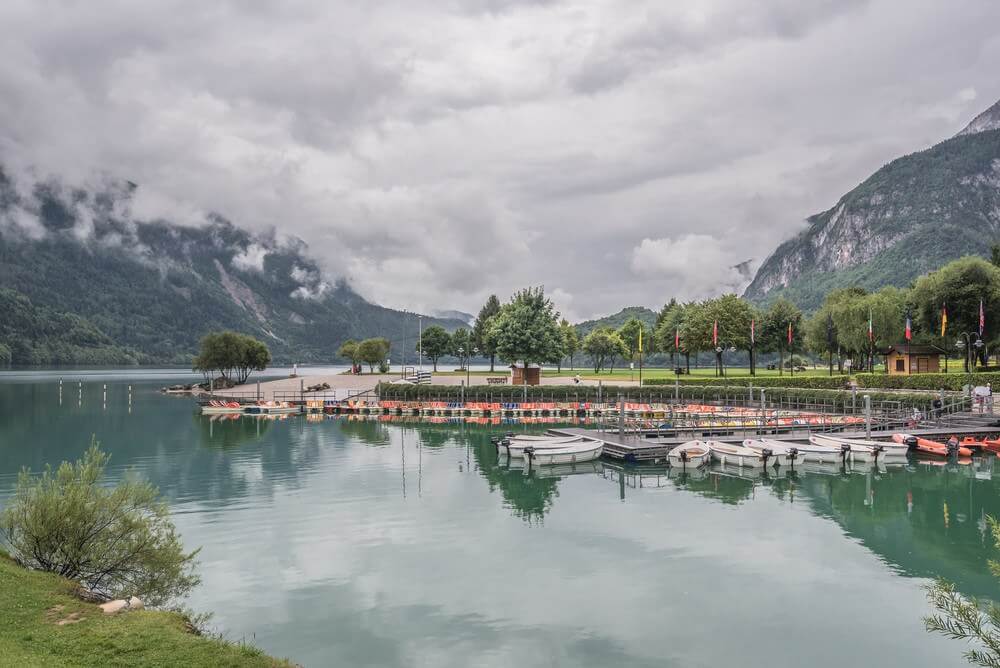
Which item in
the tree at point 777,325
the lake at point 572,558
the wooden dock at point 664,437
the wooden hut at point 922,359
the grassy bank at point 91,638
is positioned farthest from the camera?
the tree at point 777,325

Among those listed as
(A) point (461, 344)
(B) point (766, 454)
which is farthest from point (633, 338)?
(B) point (766, 454)

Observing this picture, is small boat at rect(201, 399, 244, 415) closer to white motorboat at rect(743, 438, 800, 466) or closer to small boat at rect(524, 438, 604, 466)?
small boat at rect(524, 438, 604, 466)

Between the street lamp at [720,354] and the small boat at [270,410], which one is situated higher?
the street lamp at [720,354]

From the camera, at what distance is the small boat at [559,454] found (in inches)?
1855

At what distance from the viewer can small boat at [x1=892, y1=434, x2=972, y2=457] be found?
1956 inches

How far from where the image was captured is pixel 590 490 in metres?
38.2

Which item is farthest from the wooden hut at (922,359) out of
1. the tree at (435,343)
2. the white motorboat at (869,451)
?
the tree at (435,343)

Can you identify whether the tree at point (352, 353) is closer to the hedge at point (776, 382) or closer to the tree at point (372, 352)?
the tree at point (372, 352)

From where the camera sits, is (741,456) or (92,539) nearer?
(92,539)

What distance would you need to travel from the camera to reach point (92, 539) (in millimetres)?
16734

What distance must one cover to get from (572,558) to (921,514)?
777 inches

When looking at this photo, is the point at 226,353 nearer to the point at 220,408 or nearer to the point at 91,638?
the point at 220,408

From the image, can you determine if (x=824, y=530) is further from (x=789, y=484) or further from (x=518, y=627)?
(x=518, y=627)

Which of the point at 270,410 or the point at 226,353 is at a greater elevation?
the point at 226,353
